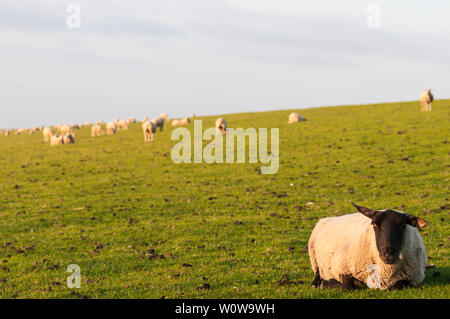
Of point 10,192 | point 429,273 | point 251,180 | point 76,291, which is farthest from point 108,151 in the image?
point 429,273

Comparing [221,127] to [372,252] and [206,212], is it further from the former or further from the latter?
[372,252]

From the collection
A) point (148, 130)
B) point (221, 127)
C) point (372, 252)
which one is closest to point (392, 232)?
point (372, 252)

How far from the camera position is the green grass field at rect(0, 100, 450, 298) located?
11.2 metres

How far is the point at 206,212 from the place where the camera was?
66.9 ft

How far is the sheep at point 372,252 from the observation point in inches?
332

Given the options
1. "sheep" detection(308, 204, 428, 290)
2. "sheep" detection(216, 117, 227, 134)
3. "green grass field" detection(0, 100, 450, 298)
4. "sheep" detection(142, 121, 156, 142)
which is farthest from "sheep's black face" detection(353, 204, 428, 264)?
"sheep" detection(142, 121, 156, 142)

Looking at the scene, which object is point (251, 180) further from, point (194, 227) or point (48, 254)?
point (48, 254)

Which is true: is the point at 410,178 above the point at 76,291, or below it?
above

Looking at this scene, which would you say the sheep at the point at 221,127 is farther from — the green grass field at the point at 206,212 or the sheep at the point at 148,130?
the green grass field at the point at 206,212

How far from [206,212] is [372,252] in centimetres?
1211

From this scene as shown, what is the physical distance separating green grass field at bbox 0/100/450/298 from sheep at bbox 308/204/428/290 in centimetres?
29

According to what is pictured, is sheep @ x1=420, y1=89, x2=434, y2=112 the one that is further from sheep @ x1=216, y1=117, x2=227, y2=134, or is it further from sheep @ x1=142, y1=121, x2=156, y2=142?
sheep @ x1=142, y1=121, x2=156, y2=142

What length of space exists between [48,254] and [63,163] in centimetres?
2503
